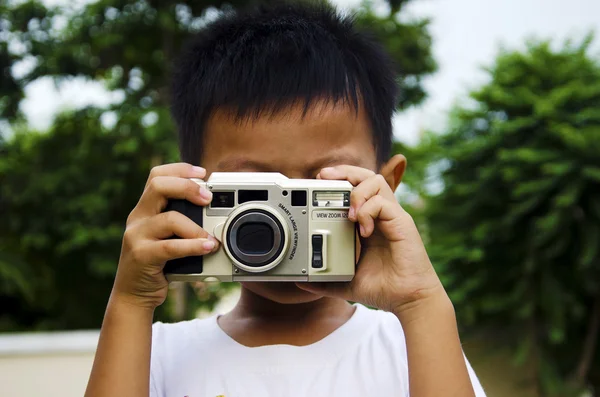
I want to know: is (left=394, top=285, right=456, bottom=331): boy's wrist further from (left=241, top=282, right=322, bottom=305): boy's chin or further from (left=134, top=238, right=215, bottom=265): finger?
(left=134, top=238, right=215, bottom=265): finger

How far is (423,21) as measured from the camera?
22.7ft

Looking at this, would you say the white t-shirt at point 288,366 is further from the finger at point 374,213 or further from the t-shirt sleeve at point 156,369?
the finger at point 374,213

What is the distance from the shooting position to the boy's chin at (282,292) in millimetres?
1495

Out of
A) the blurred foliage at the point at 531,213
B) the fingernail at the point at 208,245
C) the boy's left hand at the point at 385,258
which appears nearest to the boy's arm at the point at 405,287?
the boy's left hand at the point at 385,258

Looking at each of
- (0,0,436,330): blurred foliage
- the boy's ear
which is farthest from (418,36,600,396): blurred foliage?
the boy's ear

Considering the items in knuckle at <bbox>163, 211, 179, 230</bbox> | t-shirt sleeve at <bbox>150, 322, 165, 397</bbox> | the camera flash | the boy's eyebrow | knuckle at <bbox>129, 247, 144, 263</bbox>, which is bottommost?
t-shirt sleeve at <bbox>150, 322, 165, 397</bbox>

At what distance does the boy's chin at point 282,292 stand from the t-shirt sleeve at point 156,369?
27 centimetres

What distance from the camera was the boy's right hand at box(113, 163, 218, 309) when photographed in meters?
1.33

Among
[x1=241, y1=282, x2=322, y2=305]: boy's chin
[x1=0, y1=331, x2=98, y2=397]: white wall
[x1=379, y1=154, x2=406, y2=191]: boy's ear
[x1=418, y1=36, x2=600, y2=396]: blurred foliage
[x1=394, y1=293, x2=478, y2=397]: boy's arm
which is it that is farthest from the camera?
[x1=0, y1=331, x2=98, y2=397]: white wall

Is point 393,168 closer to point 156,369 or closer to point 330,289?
point 330,289

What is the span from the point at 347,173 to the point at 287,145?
0.46 ft

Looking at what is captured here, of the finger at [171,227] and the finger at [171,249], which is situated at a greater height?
the finger at [171,227]

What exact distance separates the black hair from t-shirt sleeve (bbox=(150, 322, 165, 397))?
17.3 inches

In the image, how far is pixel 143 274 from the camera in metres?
1.35
